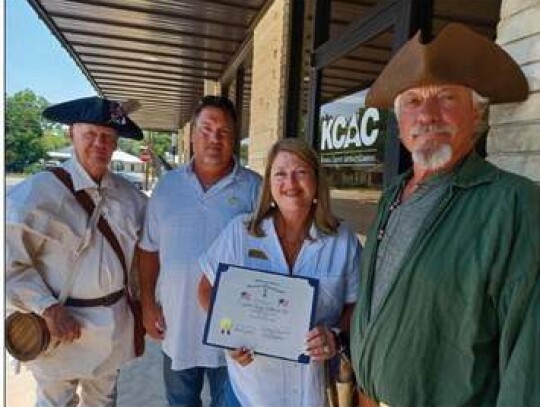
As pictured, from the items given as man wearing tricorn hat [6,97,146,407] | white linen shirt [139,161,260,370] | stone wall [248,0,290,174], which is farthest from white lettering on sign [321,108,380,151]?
man wearing tricorn hat [6,97,146,407]

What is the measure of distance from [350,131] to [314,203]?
1880mm

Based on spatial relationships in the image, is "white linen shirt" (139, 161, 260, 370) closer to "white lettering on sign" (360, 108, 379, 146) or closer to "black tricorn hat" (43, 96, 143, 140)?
"black tricorn hat" (43, 96, 143, 140)

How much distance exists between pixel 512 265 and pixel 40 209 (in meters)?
1.63

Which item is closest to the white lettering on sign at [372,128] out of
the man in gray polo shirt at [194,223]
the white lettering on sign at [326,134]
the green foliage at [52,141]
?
the white lettering on sign at [326,134]

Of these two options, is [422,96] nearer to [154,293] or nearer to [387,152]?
[387,152]

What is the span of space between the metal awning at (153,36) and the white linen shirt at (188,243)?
11.9 ft

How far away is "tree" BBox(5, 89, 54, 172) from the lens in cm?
236

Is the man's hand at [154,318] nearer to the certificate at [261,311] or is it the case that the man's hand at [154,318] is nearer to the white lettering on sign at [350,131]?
the certificate at [261,311]

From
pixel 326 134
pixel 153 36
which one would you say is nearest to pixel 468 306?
pixel 326 134

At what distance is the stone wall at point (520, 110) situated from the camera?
1.47 meters

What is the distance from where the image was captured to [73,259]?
2125 mm

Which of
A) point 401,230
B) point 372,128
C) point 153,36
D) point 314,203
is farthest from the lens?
point 153,36

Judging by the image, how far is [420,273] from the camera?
1268 millimetres

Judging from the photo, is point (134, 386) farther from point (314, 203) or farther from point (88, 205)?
point (314, 203)
